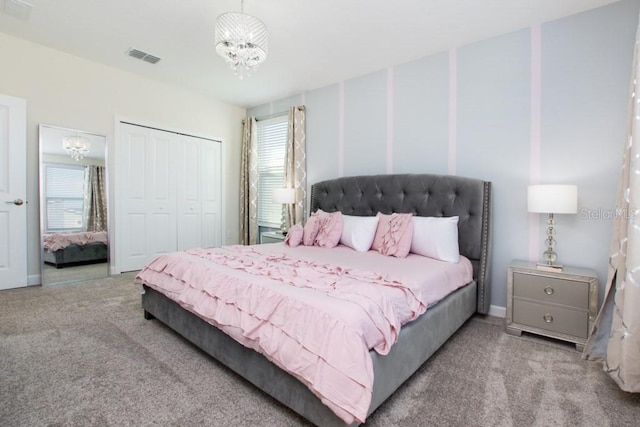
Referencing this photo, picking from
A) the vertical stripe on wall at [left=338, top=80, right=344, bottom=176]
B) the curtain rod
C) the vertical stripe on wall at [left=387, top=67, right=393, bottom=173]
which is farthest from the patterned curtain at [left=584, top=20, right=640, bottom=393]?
the curtain rod

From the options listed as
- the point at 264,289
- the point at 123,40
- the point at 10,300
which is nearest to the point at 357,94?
the point at 123,40

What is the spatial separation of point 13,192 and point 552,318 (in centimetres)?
515

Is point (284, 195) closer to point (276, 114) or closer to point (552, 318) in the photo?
point (276, 114)

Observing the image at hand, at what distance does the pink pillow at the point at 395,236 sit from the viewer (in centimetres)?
266

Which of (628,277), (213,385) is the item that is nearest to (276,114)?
(213,385)

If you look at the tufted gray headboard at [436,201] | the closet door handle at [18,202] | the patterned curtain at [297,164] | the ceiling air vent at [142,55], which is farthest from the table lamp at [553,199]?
the closet door handle at [18,202]

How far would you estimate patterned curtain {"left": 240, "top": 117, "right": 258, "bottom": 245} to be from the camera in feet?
17.0

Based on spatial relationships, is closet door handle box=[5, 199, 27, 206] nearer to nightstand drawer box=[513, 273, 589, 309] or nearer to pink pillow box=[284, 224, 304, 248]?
pink pillow box=[284, 224, 304, 248]

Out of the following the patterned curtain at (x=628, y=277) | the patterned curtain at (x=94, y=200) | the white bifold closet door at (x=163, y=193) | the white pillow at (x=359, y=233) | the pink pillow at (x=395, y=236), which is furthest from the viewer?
the white bifold closet door at (x=163, y=193)

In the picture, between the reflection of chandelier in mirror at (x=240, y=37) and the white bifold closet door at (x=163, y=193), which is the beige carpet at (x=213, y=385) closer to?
the white bifold closet door at (x=163, y=193)

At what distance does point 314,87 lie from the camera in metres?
4.29

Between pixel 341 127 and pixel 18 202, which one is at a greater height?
pixel 341 127

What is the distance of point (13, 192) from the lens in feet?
10.9

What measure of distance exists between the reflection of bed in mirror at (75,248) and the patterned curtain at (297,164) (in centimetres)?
241
